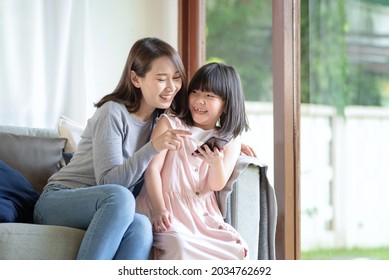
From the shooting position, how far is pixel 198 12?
3271 millimetres

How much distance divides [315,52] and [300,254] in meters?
0.76

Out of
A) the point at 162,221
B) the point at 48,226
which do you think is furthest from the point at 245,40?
the point at 48,226

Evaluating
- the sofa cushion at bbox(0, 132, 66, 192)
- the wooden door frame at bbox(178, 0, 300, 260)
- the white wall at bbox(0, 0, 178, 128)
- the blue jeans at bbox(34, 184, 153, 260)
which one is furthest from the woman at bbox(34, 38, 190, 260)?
the white wall at bbox(0, 0, 178, 128)

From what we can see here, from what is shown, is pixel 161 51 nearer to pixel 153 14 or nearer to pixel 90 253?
pixel 90 253

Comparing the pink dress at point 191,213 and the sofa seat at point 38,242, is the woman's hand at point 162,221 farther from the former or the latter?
the sofa seat at point 38,242

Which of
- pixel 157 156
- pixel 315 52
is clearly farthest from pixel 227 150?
pixel 315 52

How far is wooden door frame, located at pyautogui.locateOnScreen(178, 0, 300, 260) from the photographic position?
256 cm

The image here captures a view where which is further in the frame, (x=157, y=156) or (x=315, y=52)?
(x=315, y=52)

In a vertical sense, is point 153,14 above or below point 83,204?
above

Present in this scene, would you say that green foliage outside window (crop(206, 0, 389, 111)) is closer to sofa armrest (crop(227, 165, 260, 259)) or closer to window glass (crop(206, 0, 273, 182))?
window glass (crop(206, 0, 273, 182))

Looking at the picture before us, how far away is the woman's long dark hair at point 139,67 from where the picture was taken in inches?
87.6

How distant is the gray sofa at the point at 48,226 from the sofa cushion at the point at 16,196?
12 cm

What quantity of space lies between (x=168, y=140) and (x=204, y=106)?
289mm

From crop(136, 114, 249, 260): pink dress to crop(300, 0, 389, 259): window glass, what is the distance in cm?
47
